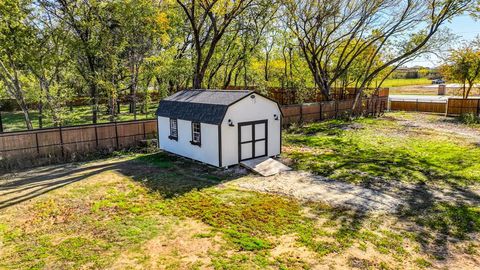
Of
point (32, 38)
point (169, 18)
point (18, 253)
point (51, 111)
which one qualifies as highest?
point (169, 18)

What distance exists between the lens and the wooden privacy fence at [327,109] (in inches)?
883

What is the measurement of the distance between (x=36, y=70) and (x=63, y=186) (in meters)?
11.0

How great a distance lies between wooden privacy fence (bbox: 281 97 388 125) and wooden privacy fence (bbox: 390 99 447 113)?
4.94 feet

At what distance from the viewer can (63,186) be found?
11.0 meters

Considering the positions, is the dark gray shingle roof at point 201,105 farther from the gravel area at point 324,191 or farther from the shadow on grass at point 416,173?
the shadow on grass at point 416,173

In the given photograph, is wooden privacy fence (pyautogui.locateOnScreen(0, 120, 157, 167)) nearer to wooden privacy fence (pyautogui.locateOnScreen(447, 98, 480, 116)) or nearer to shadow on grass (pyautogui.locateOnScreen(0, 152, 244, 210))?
shadow on grass (pyautogui.locateOnScreen(0, 152, 244, 210))

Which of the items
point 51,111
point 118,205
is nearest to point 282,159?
point 118,205

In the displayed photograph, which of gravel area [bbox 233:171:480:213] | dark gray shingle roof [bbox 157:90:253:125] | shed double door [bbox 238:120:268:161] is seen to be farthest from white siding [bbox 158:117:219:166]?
gravel area [bbox 233:171:480:213]

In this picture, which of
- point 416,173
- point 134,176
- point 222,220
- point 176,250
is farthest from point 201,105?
point 416,173

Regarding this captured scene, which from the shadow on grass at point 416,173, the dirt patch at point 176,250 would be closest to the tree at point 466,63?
the shadow on grass at point 416,173

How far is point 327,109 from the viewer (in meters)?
25.4

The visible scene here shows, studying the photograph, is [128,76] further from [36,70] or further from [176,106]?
[176,106]

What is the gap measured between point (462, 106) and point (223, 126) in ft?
74.7

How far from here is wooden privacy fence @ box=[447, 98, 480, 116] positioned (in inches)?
1000
